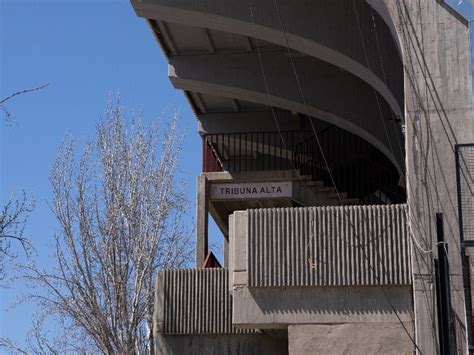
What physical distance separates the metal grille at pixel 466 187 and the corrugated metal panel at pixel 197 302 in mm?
4686

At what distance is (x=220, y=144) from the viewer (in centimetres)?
3073

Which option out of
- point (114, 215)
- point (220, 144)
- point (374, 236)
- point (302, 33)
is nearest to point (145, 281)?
point (114, 215)

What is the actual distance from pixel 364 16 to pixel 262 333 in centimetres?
762

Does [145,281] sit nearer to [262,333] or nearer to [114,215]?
[114,215]

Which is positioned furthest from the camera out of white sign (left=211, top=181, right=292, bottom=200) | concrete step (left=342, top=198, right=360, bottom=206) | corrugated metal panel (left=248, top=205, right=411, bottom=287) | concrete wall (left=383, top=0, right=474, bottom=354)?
white sign (left=211, top=181, right=292, bottom=200)

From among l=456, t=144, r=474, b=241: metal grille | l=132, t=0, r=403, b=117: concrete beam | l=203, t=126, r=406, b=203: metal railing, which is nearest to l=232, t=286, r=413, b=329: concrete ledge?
l=456, t=144, r=474, b=241: metal grille

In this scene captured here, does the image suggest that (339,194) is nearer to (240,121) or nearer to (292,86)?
(292,86)

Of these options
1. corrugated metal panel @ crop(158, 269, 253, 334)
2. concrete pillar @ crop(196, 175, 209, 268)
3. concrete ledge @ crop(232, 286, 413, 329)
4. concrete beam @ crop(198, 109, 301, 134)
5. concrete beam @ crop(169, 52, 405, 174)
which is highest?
concrete beam @ crop(198, 109, 301, 134)

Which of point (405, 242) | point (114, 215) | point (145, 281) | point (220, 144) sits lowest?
point (405, 242)

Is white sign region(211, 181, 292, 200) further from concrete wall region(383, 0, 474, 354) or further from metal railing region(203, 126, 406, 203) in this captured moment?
concrete wall region(383, 0, 474, 354)

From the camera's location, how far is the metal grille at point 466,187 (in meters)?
15.8

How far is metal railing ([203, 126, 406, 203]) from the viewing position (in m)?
28.6

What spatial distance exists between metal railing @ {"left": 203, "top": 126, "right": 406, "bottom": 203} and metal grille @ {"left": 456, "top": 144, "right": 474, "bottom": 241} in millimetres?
11543

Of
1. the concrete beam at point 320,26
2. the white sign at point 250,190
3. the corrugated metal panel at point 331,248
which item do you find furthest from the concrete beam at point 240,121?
the corrugated metal panel at point 331,248
